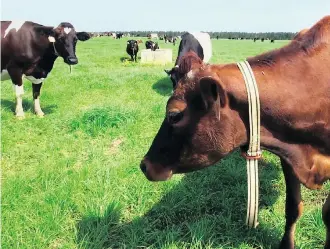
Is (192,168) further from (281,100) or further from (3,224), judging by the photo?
(3,224)

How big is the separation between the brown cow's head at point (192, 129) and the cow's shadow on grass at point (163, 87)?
7.21 metres

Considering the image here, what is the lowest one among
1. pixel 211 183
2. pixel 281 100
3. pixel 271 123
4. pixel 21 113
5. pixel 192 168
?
pixel 21 113

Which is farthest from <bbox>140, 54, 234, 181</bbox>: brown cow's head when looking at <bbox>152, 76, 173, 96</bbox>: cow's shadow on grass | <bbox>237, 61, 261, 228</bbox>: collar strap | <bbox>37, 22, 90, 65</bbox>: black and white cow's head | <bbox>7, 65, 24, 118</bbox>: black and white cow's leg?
<bbox>152, 76, 173, 96</bbox>: cow's shadow on grass

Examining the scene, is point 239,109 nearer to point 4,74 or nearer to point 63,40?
point 63,40

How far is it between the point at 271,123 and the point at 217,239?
132 centimetres

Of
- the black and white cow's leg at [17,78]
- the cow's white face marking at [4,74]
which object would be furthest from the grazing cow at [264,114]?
the cow's white face marking at [4,74]

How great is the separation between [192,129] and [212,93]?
31 cm

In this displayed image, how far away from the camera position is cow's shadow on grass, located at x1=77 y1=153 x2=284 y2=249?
3051 mm

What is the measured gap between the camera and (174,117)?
2303 mm

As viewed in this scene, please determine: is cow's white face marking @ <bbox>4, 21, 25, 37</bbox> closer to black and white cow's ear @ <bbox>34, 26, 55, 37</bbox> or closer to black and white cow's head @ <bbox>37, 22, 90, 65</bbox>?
black and white cow's ear @ <bbox>34, 26, 55, 37</bbox>

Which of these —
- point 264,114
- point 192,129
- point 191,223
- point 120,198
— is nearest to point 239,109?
point 264,114

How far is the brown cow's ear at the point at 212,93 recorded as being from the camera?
2025 millimetres

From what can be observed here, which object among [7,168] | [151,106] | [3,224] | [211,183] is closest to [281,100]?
[211,183]

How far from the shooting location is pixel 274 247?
10.0 feet
